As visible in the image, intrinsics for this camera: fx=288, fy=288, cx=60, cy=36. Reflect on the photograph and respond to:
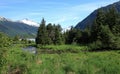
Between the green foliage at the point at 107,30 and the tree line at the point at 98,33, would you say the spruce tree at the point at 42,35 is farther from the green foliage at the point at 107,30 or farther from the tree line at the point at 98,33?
the green foliage at the point at 107,30

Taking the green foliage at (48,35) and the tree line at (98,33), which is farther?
the green foliage at (48,35)

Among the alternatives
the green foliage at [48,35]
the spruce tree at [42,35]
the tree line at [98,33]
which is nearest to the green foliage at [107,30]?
the tree line at [98,33]

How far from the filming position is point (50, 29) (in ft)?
467

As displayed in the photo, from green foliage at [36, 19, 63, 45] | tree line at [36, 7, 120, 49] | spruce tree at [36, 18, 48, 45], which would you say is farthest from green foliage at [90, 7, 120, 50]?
spruce tree at [36, 18, 48, 45]

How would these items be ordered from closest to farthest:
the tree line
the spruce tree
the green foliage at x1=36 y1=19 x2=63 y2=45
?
the tree line < the spruce tree < the green foliage at x1=36 y1=19 x2=63 y2=45

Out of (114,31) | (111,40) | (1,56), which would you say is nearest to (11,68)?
(1,56)

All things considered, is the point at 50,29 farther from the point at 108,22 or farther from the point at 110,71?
the point at 110,71

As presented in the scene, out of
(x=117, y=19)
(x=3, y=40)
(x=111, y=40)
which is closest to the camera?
(x=3, y=40)

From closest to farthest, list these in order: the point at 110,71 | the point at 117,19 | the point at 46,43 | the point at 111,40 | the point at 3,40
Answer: the point at 110,71 → the point at 3,40 → the point at 111,40 → the point at 117,19 → the point at 46,43

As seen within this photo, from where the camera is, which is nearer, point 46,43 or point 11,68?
point 11,68

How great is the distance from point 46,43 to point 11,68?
359 ft

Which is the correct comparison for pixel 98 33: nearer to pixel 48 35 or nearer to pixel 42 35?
pixel 42 35

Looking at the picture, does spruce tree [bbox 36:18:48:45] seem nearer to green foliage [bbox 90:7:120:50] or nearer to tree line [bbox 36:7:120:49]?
tree line [bbox 36:7:120:49]

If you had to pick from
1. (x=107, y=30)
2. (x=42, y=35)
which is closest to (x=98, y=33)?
(x=107, y=30)
